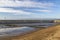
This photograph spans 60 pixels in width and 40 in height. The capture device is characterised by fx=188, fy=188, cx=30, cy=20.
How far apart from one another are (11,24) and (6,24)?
19 cm

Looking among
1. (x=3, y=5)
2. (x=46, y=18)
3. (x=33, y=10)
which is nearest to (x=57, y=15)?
(x=46, y=18)

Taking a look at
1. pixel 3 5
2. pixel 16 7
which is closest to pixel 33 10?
pixel 16 7

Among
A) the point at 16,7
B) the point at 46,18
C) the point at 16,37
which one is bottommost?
the point at 16,37

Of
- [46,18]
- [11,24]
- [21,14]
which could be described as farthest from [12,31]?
[46,18]

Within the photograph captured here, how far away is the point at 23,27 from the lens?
7.18 meters

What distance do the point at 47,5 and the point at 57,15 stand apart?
53cm

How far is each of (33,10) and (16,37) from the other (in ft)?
Result: 3.48

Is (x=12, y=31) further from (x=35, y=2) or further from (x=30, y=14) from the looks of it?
(x=35, y=2)

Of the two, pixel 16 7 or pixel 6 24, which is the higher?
pixel 16 7

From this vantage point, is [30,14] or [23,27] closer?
Answer: [30,14]

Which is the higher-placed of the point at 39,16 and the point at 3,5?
the point at 3,5

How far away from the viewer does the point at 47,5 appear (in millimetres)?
6223

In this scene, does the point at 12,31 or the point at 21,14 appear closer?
the point at 21,14

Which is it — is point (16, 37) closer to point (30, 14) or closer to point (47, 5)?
point (30, 14)
